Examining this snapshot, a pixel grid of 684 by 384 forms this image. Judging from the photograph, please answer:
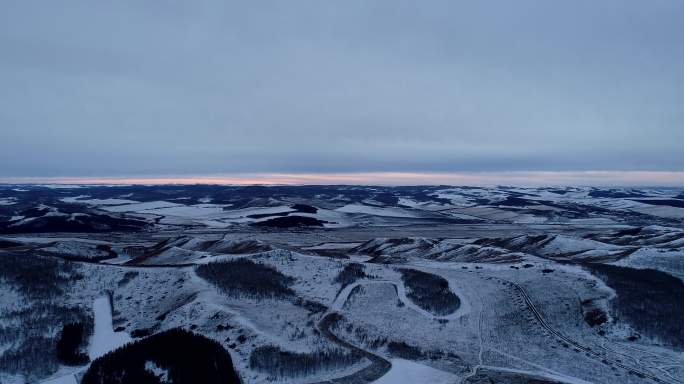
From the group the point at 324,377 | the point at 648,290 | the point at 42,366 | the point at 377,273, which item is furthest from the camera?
the point at 377,273

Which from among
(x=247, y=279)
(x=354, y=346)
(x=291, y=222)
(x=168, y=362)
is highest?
(x=247, y=279)

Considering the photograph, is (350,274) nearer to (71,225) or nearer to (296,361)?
(296,361)

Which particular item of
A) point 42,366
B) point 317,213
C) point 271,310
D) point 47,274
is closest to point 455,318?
point 271,310

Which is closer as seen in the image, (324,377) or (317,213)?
(324,377)

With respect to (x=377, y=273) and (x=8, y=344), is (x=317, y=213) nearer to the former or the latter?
(x=377, y=273)

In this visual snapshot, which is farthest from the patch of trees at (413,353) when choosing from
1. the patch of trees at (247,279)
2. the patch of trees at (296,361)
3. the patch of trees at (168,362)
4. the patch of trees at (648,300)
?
the patch of trees at (247,279)

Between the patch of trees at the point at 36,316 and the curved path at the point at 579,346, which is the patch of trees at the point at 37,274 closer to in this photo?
the patch of trees at the point at 36,316

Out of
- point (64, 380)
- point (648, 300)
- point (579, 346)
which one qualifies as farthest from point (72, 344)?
point (648, 300)
